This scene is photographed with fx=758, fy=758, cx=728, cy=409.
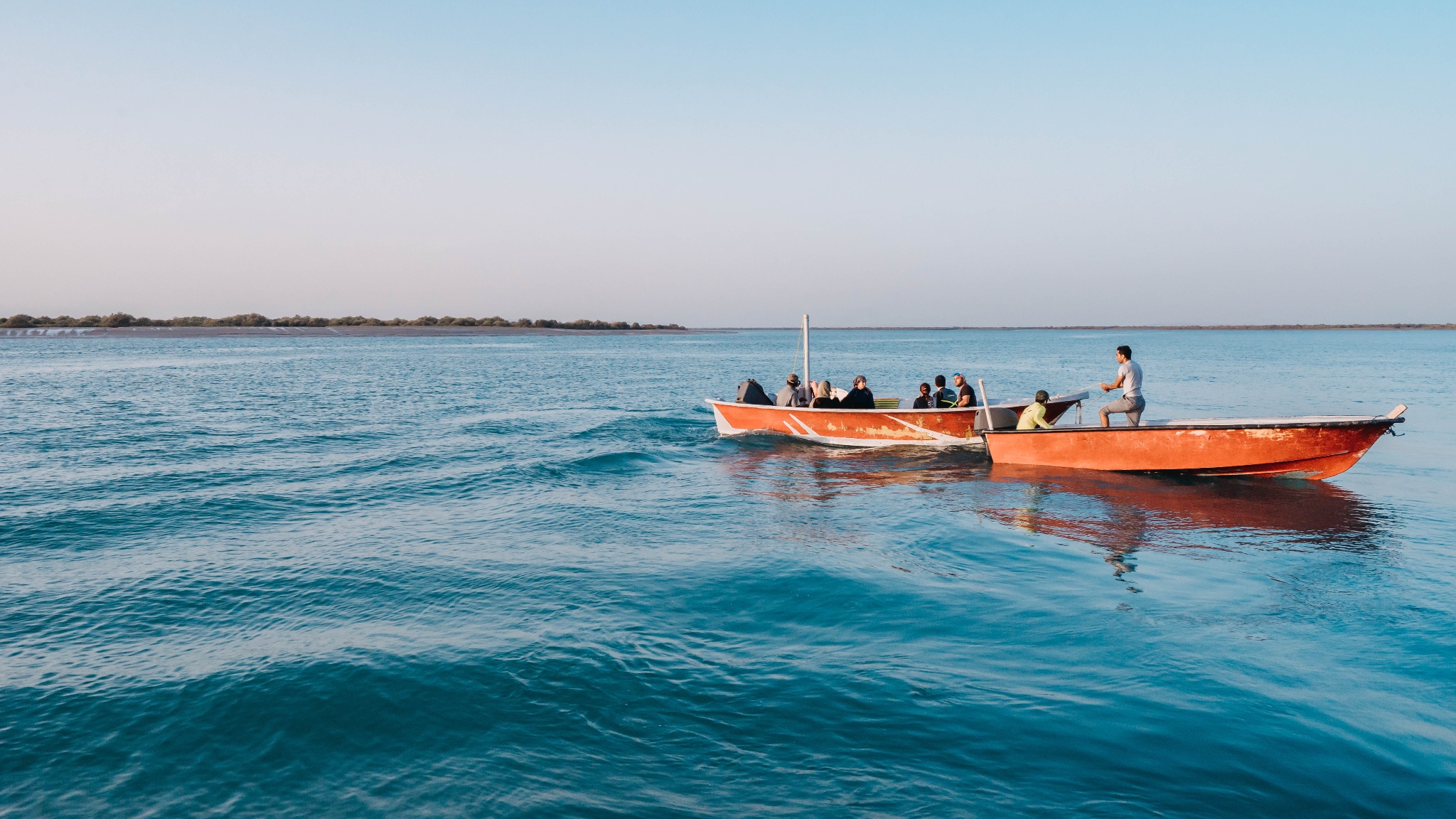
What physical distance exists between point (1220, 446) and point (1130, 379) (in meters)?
2.01

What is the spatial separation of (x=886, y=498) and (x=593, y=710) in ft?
29.0

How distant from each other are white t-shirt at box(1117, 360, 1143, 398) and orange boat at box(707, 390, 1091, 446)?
2155 mm

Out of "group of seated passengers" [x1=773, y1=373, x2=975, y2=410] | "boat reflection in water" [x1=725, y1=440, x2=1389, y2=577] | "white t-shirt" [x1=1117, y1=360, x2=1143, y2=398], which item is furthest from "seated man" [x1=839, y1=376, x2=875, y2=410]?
"white t-shirt" [x1=1117, y1=360, x2=1143, y2=398]

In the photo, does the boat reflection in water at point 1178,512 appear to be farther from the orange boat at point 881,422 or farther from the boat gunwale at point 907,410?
the orange boat at point 881,422

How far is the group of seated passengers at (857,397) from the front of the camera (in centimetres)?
1784

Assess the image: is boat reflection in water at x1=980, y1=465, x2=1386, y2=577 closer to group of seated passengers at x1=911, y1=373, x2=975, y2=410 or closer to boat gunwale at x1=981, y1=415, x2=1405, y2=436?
boat gunwale at x1=981, y1=415, x2=1405, y2=436

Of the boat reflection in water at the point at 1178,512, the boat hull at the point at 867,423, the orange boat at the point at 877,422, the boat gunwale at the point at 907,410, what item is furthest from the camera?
the boat hull at the point at 867,423

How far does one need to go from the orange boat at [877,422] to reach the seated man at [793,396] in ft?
1.19

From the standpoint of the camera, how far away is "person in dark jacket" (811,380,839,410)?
1922cm

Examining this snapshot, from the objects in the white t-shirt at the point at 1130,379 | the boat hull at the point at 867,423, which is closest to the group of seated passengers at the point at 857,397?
the boat hull at the point at 867,423

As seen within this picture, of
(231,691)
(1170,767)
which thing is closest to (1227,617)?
(1170,767)

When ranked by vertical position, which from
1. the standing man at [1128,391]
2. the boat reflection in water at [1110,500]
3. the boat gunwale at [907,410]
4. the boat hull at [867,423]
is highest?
the standing man at [1128,391]

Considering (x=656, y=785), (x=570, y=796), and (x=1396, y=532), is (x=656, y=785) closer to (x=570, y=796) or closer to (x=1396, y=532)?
(x=570, y=796)

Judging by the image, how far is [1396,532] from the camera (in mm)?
10828
